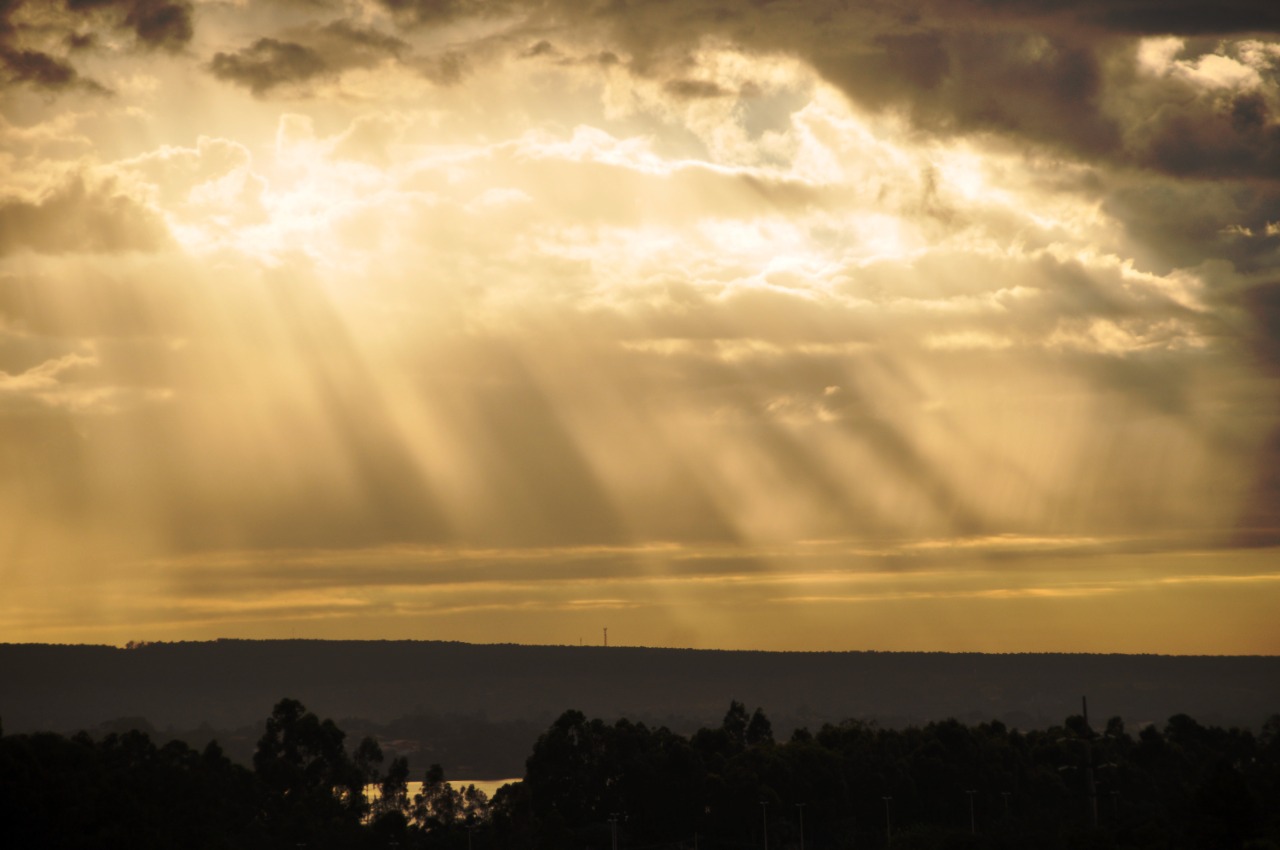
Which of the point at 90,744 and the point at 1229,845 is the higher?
the point at 90,744

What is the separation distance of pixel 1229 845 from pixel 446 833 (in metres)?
88.6

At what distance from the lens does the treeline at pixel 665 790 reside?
14962 cm

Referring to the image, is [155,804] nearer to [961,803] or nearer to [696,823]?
[696,823]

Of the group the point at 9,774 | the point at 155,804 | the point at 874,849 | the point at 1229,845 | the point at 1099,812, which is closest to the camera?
the point at 1229,845

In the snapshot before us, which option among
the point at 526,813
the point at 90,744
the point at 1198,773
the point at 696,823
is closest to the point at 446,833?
the point at 526,813

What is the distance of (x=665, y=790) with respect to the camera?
172 metres

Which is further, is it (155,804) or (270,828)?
(270,828)

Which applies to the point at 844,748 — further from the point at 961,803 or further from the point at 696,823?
the point at 696,823

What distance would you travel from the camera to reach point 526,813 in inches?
6816

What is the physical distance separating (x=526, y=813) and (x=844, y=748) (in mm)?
43298

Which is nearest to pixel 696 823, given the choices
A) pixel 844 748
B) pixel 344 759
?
pixel 844 748

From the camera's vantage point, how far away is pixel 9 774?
122438 millimetres

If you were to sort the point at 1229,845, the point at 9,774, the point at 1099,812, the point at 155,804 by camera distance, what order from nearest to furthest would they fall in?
the point at 1229,845 → the point at 9,774 → the point at 155,804 → the point at 1099,812

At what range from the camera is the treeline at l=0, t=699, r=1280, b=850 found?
150 meters
